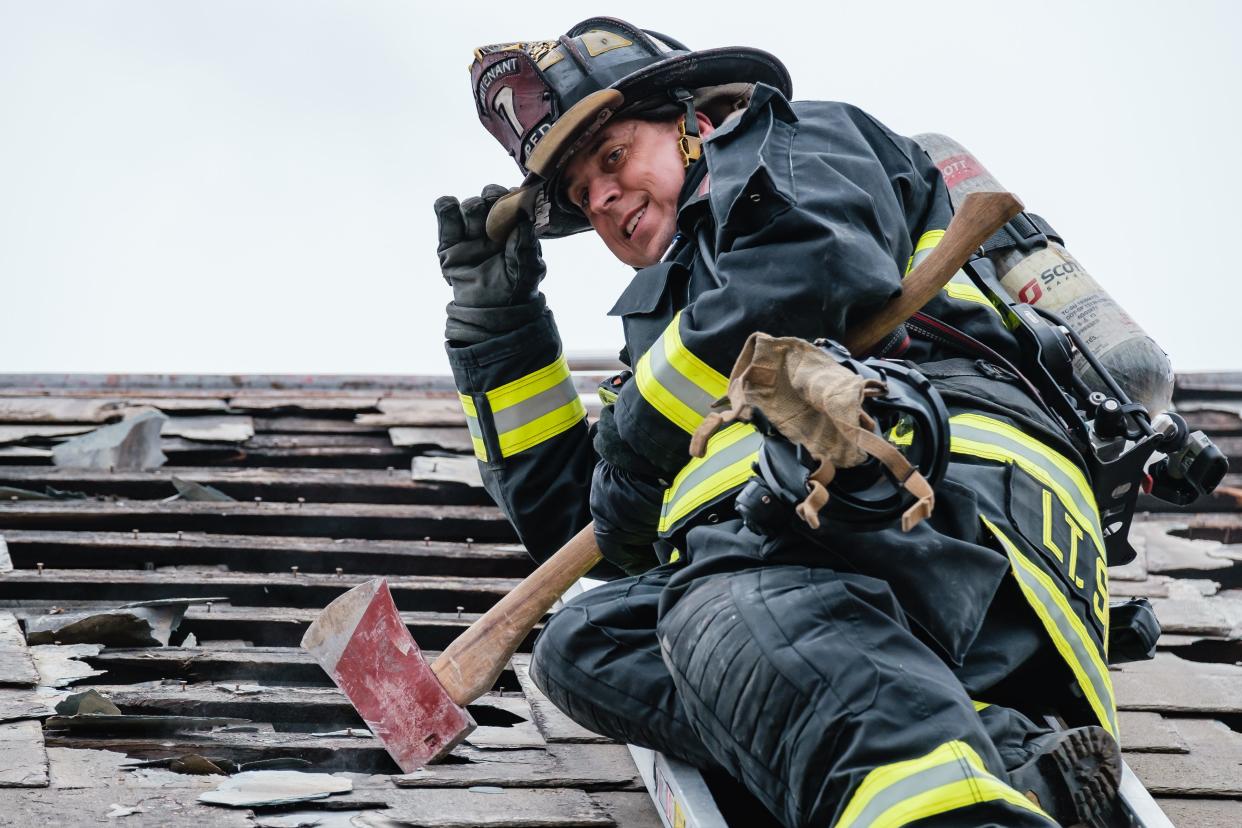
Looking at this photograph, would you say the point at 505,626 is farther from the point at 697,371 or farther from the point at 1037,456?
the point at 1037,456

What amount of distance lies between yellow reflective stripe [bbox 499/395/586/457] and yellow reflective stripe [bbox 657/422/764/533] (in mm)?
994

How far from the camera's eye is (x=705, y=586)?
268 cm

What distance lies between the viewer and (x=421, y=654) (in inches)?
128

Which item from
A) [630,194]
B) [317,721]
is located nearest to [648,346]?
[630,194]

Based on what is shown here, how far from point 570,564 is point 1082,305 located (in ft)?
4.51

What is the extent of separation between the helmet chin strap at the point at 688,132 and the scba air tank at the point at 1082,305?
0.76 meters

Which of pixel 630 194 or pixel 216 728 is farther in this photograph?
pixel 630 194

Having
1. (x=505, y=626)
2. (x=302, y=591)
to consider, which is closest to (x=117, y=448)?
(x=302, y=591)

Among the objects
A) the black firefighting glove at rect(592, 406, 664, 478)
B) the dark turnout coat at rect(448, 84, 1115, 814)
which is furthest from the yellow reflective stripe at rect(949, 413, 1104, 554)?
the black firefighting glove at rect(592, 406, 664, 478)

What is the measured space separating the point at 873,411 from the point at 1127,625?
1.07 meters

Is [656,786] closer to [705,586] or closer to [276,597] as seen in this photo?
[705,586]

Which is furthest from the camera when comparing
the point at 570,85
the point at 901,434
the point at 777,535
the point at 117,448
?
the point at 117,448

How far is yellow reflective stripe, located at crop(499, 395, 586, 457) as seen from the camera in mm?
3963

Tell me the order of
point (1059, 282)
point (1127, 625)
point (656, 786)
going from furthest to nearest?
point (1059, 282), point (1127, 625), point (656, 786)
